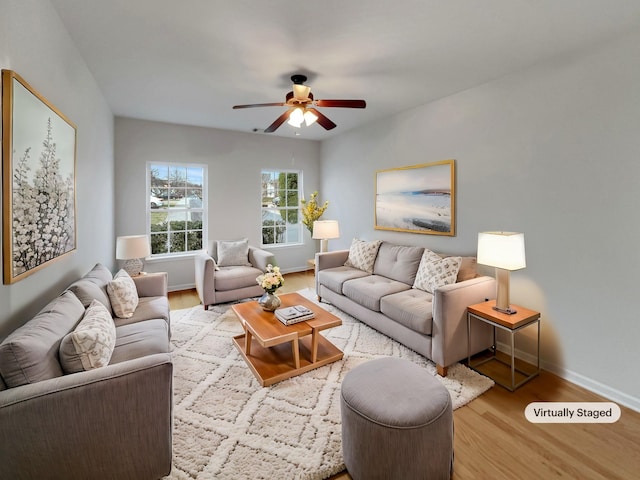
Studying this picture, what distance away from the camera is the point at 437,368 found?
8.52 ft

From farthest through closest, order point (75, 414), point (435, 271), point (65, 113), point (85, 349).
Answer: point (435, 271) < point (65, 113) < point (85, 349) < point (75, 414)

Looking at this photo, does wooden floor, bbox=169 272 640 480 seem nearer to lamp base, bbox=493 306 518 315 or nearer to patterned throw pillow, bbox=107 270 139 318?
lamp base, bbox=493 306 518 315

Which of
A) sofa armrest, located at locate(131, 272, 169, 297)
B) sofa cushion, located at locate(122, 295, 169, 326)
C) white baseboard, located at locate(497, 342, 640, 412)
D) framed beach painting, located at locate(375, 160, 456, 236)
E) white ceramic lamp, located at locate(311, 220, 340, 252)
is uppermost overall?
framed beach painting, located at locate(375, 160, 456, 236)

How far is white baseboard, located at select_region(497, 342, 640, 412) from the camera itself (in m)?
2.19

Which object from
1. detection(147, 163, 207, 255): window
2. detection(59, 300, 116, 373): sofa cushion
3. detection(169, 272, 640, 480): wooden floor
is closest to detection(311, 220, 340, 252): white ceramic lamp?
detection(147, 163, 207, 255): window

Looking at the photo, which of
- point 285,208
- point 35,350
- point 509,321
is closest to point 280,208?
point 285,208

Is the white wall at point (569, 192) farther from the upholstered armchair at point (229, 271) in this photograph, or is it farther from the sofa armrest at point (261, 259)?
the upholstered armchair at point (229, 271)

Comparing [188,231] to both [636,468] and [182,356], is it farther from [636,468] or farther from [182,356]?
[636,468]

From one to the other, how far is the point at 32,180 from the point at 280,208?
4.31m

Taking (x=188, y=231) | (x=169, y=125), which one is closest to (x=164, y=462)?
(x=188, y=231)

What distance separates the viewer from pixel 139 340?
2.12 meters

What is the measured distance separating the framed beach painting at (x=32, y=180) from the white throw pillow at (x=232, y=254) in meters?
2.37

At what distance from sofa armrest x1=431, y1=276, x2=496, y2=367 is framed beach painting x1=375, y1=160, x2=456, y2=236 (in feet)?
3.41

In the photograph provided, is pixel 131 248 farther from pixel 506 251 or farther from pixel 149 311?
pixel 506 251
